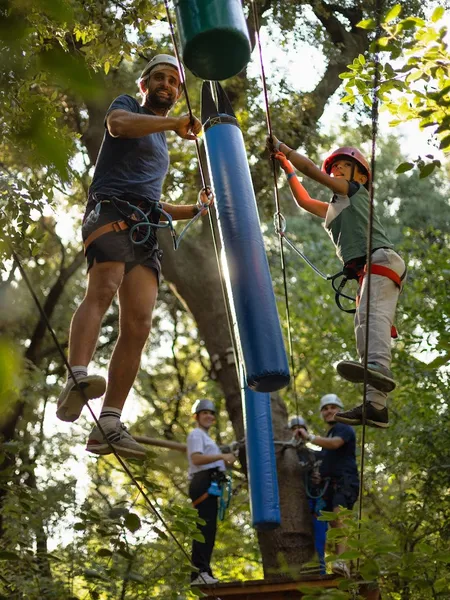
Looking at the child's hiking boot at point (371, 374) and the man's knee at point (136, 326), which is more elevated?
the man's knee at point (136, 326)

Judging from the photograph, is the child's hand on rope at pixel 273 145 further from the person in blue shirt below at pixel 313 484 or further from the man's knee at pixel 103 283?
the person in blue shirt below at pixel 313 484

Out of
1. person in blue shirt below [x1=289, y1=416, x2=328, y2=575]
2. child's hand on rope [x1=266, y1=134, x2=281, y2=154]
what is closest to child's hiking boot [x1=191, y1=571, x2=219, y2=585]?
person in blue shirt below [x1=289, y1=416, x2=328, y2=575]

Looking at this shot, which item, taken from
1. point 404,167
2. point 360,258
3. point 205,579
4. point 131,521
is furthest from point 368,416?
point 205,579

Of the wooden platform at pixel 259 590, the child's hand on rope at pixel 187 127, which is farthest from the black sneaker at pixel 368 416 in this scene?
the wooden platform at pixel 259 590

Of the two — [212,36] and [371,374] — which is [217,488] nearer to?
[371,374]

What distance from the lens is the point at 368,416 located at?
3.95m

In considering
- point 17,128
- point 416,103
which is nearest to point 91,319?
point 416,103

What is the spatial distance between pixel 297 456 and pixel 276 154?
431 centimetres

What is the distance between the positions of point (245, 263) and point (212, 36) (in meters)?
0.94

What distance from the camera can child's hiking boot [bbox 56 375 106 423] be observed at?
3.59 m

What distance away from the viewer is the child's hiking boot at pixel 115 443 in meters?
3.84

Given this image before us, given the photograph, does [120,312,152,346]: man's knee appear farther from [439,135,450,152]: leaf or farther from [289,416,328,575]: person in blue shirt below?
[289,416,328,575]: person in blue shirt below

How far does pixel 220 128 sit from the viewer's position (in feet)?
13.6

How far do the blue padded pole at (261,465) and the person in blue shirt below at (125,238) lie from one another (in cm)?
213
